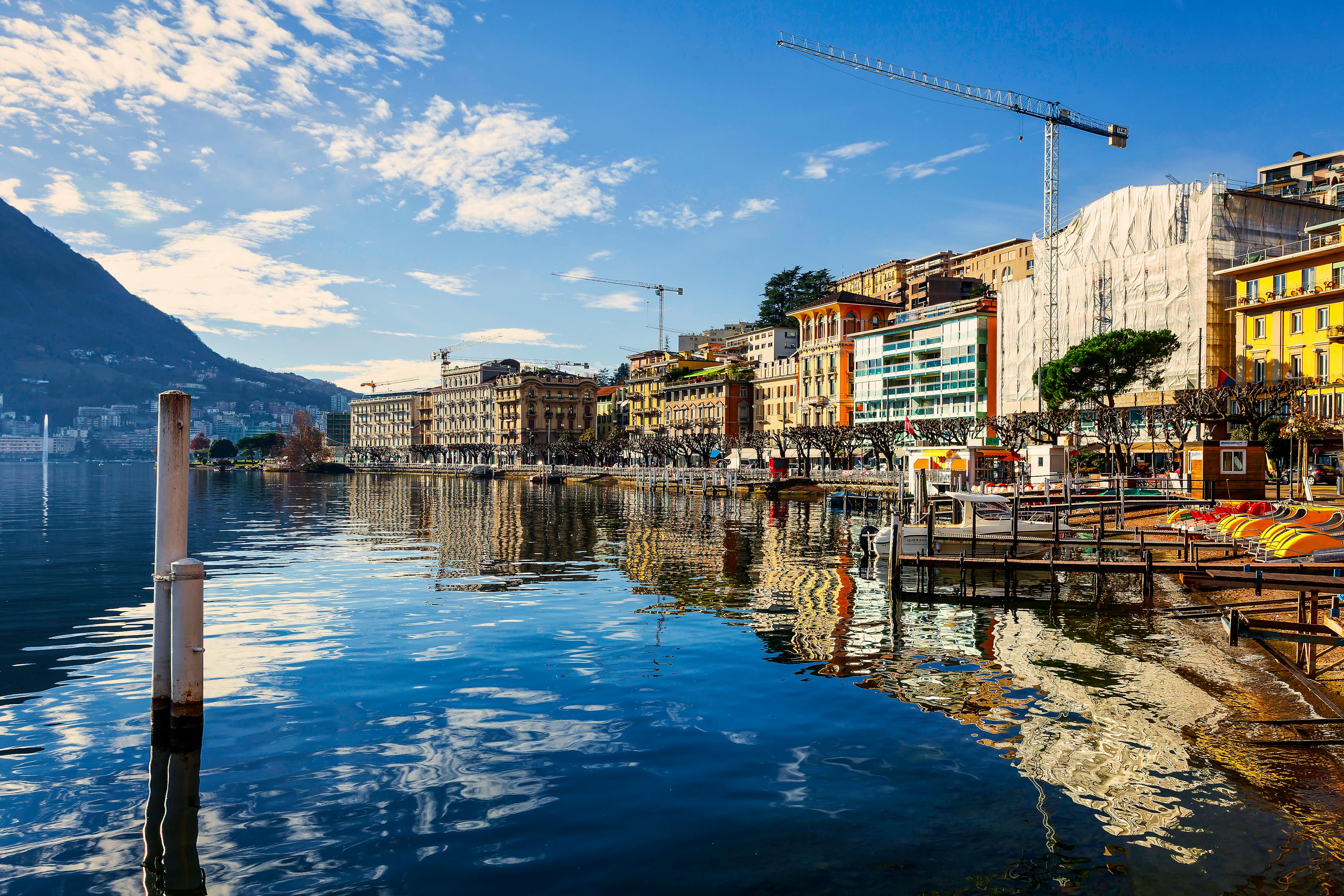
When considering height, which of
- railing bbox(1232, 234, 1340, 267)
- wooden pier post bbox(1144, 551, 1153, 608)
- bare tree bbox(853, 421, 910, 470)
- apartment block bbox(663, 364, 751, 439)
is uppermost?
railing bbox(1232, 234, 1340, 267)

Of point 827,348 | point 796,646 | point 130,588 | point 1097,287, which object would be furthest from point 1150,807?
point 827,348

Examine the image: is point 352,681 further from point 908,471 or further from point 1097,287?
point 1097,287

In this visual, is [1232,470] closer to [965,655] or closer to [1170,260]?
[965,655]

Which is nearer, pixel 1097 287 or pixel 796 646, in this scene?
pixel 796 646

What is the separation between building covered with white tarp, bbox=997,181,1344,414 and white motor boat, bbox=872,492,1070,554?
138 feet

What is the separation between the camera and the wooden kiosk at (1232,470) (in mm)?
43531

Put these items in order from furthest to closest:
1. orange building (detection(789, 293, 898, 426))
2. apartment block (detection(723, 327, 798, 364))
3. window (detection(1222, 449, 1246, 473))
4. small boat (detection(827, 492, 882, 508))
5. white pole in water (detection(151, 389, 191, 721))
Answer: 1. apartment block (detection(723, 327, 798, 364))
2. orange building (detection(789, 293, 898, 426))
3. small boat (detection(827, 492, 882, 508))
4. window (detection(1222, 449, 1246, 473))
5. white pole in water (detection(151, 389, 191, 721))

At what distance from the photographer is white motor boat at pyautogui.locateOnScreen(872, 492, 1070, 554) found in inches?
1320

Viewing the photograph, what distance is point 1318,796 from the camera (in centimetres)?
1131

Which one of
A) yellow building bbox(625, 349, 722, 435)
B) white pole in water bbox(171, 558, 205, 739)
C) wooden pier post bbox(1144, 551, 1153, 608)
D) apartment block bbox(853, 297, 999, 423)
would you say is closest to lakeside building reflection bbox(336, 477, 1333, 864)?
wooden pier post bbox(1144, 551, 1153, 608)

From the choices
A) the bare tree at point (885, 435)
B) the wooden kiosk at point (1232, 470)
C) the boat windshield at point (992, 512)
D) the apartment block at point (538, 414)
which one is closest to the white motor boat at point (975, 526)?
the boat windshield at point (992, 512)

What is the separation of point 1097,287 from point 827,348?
4333 centimetres

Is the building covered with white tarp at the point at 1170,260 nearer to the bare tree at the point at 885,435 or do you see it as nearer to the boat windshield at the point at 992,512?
the bare tree at the point at 885,435

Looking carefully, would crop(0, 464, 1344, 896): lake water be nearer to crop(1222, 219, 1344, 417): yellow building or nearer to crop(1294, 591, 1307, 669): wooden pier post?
crop(1294, 591, 1307, 669): wooden pier post
